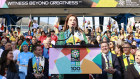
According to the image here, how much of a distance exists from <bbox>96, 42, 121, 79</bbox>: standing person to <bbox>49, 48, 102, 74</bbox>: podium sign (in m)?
1.69

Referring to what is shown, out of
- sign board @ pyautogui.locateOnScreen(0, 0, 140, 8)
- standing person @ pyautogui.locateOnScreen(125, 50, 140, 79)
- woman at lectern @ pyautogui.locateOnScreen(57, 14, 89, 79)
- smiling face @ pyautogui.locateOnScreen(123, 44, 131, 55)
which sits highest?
sign board @ pyautogui.locateOnScreen(0, 0, 140, 8)

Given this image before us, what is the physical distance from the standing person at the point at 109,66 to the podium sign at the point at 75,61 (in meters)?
1.69

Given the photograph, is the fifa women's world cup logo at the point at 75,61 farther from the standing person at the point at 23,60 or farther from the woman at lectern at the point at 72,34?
the standing person at the point at 23,60

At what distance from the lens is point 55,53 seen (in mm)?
2139

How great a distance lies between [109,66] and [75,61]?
6.73 ft

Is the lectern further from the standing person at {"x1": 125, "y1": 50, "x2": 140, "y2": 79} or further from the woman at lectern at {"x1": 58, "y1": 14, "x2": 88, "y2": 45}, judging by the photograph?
the standing person at {"x1": 125, "y1": 50, "x2": 140, "y2": 79}

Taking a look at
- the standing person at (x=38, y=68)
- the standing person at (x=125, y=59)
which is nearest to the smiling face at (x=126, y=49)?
the standing person at (x=125, y=59)

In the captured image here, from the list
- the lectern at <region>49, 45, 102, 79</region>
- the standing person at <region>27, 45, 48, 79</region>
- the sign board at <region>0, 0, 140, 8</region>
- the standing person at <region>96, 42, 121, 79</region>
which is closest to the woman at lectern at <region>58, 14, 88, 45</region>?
the lectern at <region>49, 45, 102, 79</region>

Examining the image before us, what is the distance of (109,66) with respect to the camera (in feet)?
13.0

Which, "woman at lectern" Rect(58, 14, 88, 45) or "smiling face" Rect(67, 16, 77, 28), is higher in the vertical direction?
"smiling face" Rect(67, 16, 77, 28)

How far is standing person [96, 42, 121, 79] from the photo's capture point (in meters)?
3.75

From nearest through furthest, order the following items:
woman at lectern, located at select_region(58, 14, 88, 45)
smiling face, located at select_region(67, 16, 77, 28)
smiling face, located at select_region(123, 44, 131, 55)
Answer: woman at lectern, located at select_region(58, 14, 88, 45), smiling face, located at select_region(67, 16, 77, 28), smiling face, located at select_region(123, 44, 131, 55)

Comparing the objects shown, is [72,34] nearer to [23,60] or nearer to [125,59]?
[125,59]

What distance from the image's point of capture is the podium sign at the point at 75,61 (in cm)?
210
